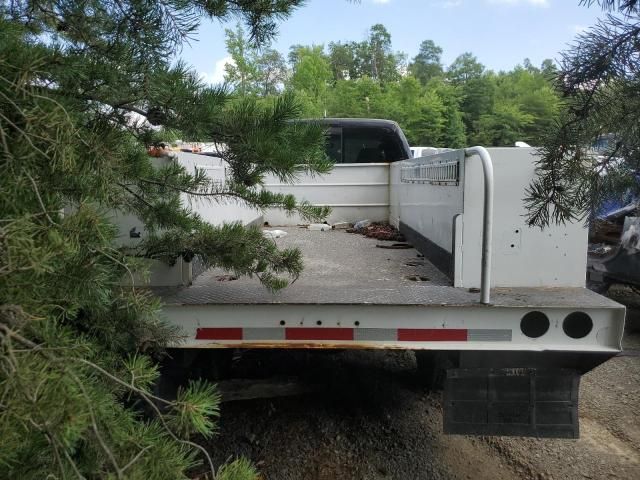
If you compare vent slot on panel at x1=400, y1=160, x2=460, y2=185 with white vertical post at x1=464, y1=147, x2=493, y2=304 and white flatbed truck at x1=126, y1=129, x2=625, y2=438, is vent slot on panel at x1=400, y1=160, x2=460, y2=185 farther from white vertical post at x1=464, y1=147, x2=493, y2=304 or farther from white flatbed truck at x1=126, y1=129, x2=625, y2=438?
white vertical post at x1=464, y1=147, x2=493, y2=304

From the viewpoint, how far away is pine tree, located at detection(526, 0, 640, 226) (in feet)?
5.70

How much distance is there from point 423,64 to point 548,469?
73.5 metres

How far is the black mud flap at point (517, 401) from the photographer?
2.89 m

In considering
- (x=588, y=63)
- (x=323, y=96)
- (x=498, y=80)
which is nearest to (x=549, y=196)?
(x=588, y=63)

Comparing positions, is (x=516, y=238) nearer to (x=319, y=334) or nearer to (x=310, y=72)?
(x=319, y=334)

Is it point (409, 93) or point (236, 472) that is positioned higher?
point (409, 93)

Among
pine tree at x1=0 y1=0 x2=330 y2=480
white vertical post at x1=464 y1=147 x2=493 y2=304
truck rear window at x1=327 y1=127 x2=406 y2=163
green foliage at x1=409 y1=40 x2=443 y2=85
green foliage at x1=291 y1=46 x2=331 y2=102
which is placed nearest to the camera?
pine tree at x1=0 y1=0 x2=330 y2=480

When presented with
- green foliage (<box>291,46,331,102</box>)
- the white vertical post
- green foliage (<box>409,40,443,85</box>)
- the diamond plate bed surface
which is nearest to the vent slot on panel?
the white vertical post

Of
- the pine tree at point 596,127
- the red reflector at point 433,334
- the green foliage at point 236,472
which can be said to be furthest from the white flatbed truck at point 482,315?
the green foliage at point 236,472

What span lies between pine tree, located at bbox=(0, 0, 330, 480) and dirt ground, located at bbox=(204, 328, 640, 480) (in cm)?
133

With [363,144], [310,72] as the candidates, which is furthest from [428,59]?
[363,144]

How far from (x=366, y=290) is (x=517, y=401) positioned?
93 cm

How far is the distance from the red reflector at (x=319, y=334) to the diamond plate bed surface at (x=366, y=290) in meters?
0.15

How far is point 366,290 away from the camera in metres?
3.16
